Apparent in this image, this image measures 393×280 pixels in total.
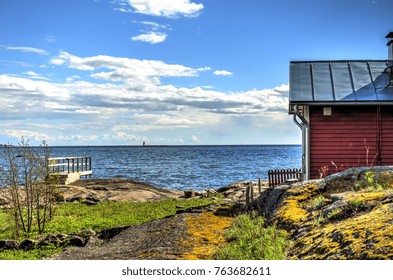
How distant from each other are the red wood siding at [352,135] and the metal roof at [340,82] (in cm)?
46

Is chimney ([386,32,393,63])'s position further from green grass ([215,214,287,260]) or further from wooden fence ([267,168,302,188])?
green grass ([215,214,287,260])

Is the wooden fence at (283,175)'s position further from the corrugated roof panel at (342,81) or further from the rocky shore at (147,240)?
the rocky shore at (147,240)

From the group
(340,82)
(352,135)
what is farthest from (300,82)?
(352,135)

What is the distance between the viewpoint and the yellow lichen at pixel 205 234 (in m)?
5.47

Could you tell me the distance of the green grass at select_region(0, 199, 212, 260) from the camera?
8.45 meters

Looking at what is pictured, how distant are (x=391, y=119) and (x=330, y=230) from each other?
28.7ft

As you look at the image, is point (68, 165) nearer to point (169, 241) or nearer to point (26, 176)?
point (26, 176)

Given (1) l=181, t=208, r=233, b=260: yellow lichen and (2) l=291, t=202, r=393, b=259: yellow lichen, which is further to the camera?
(1) l=181, t=208, r=233, b=260: yellow lichen

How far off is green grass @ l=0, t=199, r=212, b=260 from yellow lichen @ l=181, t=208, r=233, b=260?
8.14ft

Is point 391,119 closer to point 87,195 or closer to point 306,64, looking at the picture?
point 306,64

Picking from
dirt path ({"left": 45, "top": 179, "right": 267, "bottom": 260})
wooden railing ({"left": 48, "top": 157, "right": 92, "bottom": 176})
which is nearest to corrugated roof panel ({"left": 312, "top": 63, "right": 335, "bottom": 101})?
dirt path ({"left": 45, "top": 179, "right": 267, "bottom": 260})

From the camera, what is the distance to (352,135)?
12477 mm

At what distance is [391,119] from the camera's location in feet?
40.5
